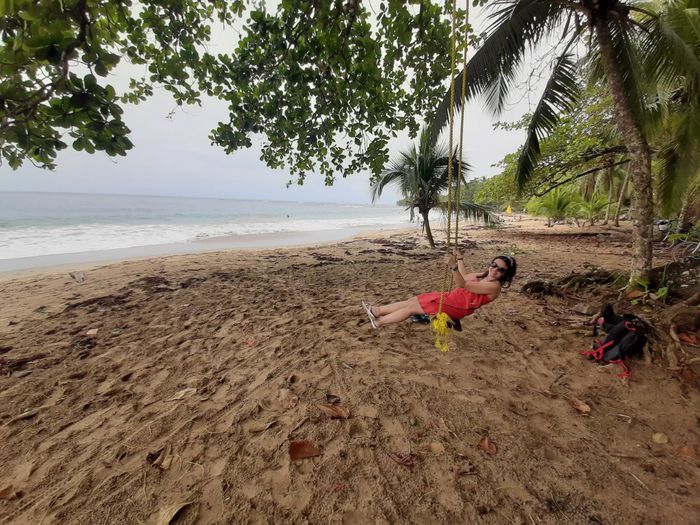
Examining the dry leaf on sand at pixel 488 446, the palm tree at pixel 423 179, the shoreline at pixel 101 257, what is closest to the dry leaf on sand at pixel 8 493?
the dry leaf on sand at pixel 488 446

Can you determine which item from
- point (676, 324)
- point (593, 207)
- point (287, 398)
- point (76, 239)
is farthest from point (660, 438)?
point (76, 239)

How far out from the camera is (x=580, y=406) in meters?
2.09

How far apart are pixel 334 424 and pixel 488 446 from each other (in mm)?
980

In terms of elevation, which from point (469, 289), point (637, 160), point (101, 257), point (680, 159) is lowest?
point (101, 257)

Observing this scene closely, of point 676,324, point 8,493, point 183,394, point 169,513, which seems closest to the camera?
point 169,513

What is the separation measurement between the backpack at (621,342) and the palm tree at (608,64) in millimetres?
1313

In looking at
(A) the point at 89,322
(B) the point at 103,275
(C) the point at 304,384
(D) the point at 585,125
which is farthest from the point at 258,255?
(D) the point at 585,125

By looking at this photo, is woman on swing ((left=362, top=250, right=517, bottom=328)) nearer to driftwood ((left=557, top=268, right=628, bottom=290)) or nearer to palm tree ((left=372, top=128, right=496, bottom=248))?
driftwood ((left=557, top=268, right=628, bottom=290))

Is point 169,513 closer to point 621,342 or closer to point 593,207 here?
point 621,342

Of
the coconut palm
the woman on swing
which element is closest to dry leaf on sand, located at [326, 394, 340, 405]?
the woman on swing

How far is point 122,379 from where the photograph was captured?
2.57 m

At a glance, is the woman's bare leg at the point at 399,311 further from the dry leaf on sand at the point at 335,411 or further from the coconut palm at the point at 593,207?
the coconut palm at the point at 593,207

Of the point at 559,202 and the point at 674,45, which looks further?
the point at 559,202

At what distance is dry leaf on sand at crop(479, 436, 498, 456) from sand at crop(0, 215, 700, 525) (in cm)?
1
